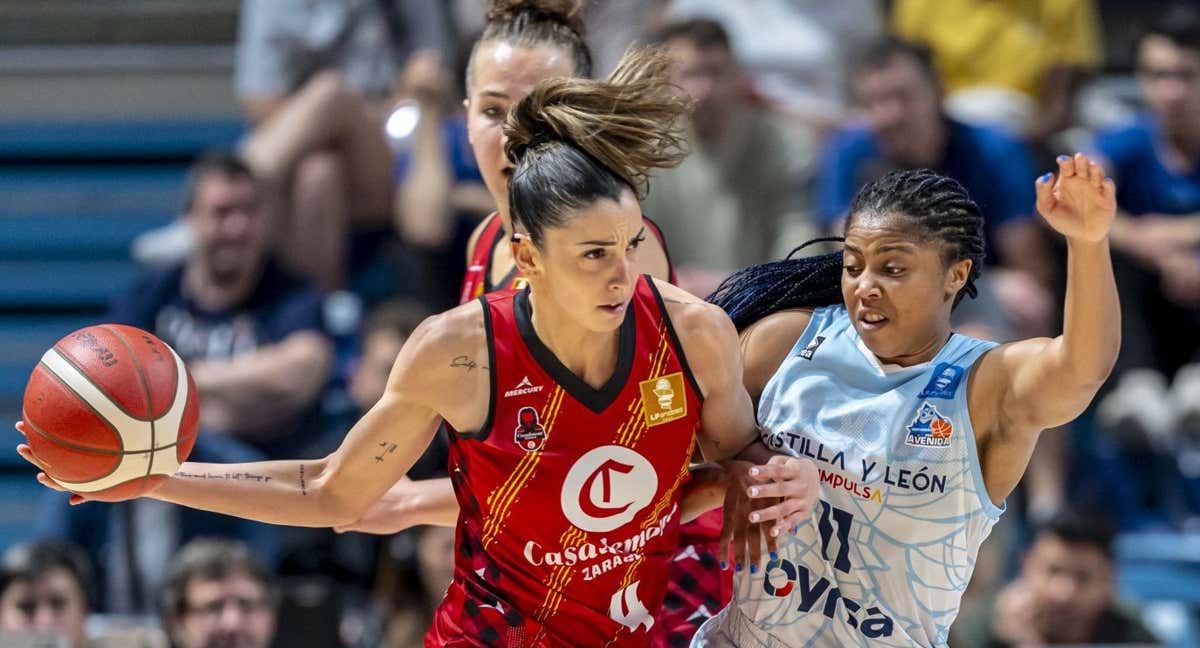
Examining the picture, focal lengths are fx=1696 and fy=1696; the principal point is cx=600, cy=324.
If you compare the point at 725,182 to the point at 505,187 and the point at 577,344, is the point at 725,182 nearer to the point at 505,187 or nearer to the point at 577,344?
the point at 505,187

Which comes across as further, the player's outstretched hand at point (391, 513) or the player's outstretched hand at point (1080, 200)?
the player's outstretched hand at point (391, 513)

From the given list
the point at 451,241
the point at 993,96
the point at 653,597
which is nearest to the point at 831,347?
the point at 653,597

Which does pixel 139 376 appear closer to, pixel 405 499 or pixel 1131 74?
pixel 405 499

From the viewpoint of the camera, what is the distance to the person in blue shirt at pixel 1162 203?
7.22 meters

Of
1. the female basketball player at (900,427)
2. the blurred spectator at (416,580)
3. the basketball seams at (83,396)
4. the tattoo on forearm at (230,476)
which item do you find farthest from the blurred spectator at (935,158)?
the basketball seams at (83,396)

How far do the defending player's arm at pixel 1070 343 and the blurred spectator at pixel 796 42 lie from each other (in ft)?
15.1

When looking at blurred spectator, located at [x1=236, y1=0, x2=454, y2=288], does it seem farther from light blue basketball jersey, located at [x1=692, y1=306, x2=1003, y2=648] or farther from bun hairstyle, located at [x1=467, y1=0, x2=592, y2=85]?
light blue basketball jersey, located at [x1=692, y1=306, x2=1003, y2=648]

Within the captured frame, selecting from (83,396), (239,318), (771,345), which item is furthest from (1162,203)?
(83,396)

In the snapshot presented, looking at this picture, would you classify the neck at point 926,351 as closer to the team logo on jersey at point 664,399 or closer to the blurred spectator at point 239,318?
the team logo on jersey at point 664,399

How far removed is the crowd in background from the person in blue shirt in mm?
12

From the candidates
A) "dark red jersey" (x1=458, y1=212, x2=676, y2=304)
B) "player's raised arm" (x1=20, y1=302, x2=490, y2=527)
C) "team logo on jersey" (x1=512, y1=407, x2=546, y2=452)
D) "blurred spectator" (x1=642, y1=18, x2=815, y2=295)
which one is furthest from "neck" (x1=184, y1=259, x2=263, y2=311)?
"team logo on jersey" (x1=512, y1=407, x2=546, y2=452)

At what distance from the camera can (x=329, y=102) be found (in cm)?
771

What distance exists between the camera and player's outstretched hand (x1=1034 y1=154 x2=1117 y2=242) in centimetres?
319

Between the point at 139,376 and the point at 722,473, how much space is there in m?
1.25
